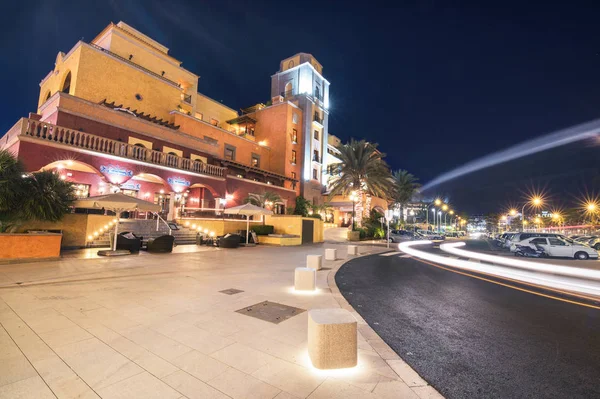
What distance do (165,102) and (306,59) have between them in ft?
87.0

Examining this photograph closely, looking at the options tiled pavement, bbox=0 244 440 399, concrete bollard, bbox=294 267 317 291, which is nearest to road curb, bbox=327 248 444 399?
tiled pavement, bbox=0 244 440 399

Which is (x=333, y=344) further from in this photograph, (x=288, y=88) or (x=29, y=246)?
(x=288, y=88)

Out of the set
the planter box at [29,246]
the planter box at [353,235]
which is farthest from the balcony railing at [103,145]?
the planter box at [353,235]

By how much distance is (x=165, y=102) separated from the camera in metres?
29.1

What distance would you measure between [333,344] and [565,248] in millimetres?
21099

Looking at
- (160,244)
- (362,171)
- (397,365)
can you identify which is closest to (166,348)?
(397,365)

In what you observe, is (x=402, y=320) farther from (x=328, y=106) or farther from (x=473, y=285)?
(x=328, y=106)

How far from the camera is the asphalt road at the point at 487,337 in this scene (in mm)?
3039

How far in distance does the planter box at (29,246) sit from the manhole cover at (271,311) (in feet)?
33.1

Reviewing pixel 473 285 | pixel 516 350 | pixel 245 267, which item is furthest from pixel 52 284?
pixel 473 285

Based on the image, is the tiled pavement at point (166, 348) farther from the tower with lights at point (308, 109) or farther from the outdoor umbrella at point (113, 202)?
the tower with lights at point (308, 109)

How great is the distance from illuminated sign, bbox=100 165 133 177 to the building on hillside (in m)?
0.06

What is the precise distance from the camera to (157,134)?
2353 cm

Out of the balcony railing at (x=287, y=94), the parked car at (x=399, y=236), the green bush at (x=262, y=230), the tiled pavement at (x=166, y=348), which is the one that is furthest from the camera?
the balcony railing at (x=287, y=94)
